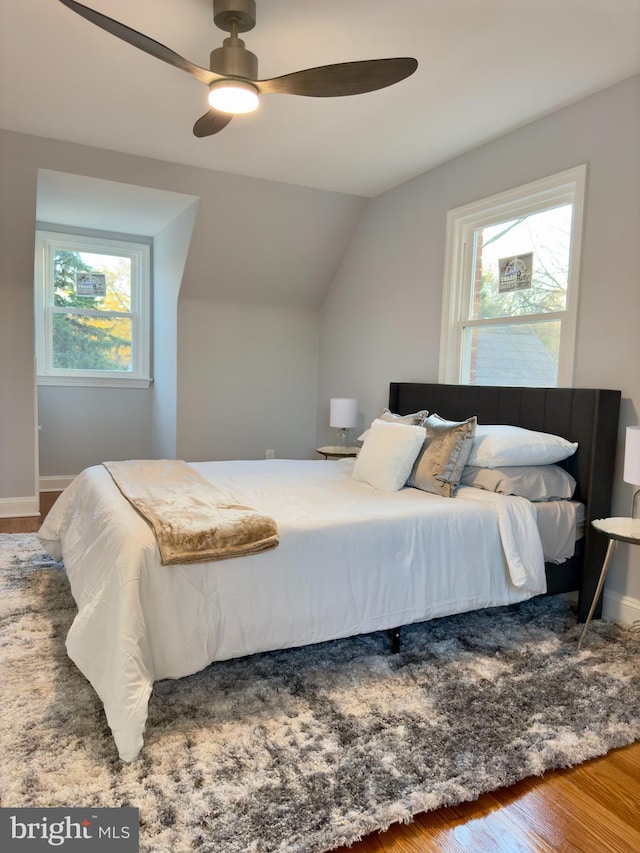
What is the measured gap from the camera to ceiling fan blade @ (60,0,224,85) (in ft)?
5.77

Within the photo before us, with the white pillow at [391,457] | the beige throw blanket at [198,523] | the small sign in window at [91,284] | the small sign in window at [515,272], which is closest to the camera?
the beige throw blanket at [198,523]

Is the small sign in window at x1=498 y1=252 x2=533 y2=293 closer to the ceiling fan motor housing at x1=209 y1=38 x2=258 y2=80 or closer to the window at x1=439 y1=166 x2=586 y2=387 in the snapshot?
the window at x1=439 y1=166 x2=586 y2=387

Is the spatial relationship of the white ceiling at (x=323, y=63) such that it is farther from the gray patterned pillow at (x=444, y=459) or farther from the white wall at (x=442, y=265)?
the gray patterned pillow at (x=444, y=459)

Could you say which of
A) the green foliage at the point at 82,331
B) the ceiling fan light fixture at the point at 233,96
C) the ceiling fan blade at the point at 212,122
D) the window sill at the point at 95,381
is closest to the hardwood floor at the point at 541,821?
the ceiling fan light fixture at the point at 233,96

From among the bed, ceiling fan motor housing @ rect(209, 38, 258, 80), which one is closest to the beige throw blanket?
the bed

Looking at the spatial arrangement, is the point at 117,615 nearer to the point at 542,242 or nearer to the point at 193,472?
the point at 193,472

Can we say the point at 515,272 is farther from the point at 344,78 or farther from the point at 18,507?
the point at 18,507

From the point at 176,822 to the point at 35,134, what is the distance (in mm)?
3793

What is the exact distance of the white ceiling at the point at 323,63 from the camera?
226cm

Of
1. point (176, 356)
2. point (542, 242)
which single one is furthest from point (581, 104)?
point (176, 356)

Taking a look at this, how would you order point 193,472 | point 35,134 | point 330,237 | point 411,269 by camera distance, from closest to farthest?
point 193,472 → point 35,134 → point 411,269 → point 330,237

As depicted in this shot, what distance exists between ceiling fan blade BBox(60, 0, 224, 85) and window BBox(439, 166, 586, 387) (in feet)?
6.45

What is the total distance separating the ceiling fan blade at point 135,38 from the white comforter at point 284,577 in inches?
63.5

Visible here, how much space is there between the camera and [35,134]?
3.56 meters
